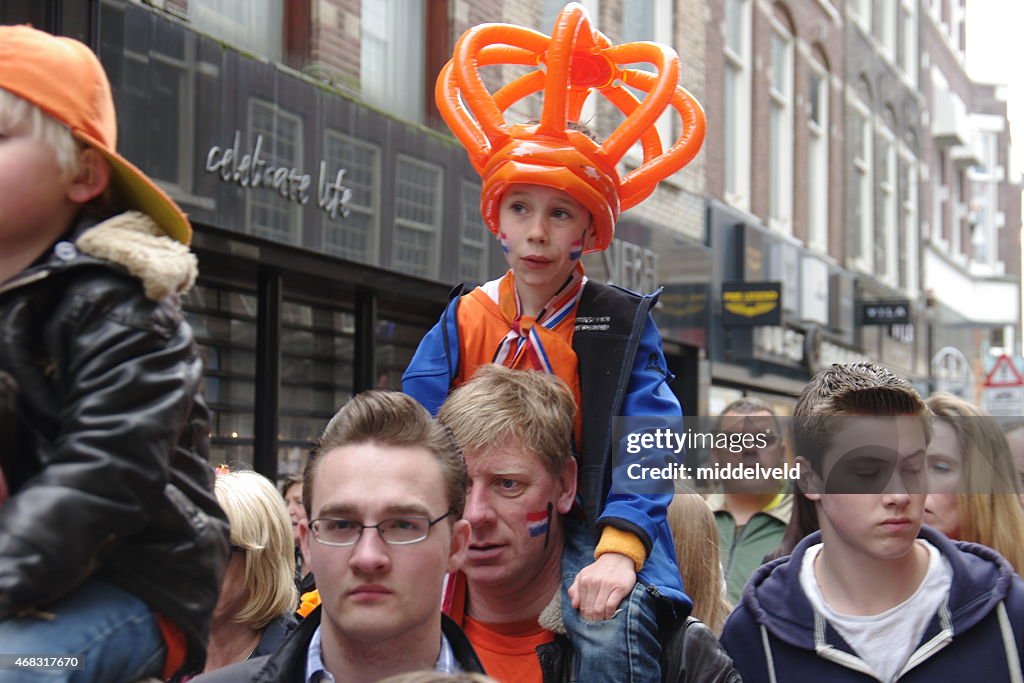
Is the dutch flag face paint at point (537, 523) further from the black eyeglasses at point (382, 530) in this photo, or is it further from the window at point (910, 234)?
the window at point (910, 234)

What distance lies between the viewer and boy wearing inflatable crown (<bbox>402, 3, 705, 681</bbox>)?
309cm

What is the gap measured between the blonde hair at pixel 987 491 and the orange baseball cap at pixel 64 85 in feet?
8.99

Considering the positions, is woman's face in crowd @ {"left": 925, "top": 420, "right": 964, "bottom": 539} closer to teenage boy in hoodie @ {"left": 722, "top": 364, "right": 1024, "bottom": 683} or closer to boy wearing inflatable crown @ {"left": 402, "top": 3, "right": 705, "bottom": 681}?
teenage boy in hoodie @ {"left": 722, "top": 364, "right": 1024, "bottom": 683}

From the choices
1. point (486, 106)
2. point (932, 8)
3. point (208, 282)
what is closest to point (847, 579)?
point (486, 106)

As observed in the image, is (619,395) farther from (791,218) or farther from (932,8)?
(932,8)

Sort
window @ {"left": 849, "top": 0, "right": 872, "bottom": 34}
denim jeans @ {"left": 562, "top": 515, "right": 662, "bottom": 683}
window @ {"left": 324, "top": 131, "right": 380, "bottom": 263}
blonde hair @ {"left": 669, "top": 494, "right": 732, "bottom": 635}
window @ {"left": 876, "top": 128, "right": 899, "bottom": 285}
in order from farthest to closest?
window @ {"left": 876, "top": 128, "right": 899, "bottom": 285}, window @ {"left": 849, "top": 0, "right": 872, "bottom": 34}, window @ {"left": 324, "top": 131, "right": 380, "bottom": 263}, blonde hair @ {"left": 669, "top": 494, "right": 732, "bottom": 635}, denim jeans @ {"left": 562, "top": 515, "right": 662, "bottom": 683}

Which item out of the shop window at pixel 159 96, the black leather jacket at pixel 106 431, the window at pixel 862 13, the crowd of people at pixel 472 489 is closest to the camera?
the black leather jacket at pixel 106 431

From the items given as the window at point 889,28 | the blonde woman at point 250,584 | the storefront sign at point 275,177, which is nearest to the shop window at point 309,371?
the storefront sign at point 275,177

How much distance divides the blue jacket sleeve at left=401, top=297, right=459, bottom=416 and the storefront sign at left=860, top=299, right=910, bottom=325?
71.3ft

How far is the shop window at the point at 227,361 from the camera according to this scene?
29.1 feet

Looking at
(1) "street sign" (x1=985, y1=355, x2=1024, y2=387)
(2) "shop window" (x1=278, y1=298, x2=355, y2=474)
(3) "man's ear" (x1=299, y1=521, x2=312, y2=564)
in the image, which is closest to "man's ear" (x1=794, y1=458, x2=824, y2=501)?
(3) "man's ear" (x1=299, y1=521, x2=312, y2=564)

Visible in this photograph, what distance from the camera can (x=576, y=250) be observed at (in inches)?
144

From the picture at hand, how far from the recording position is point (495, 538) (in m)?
3.10

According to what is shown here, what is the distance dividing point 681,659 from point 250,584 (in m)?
1.28
